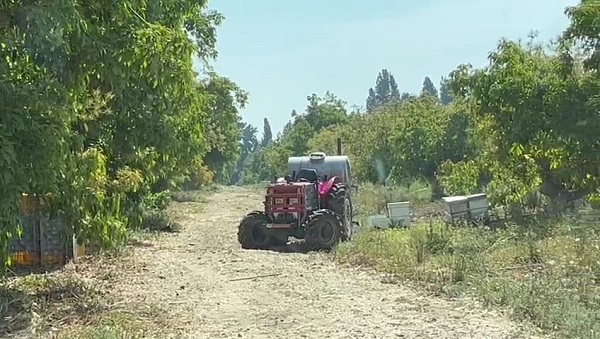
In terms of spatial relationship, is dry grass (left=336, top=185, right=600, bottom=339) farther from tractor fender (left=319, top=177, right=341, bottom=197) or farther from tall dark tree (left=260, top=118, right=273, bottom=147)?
tall dark tree (left=260, top=118, right=273, bottom=147)

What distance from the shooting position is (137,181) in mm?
12188

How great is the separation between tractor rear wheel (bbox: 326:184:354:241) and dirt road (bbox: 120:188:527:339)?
2535 millimetres

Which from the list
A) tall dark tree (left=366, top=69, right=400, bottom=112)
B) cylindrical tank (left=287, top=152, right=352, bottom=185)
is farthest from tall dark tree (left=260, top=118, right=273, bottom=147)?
cylindrical tank (left=287, top=152, right=352, bottom=185)

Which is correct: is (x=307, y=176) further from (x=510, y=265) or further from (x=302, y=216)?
(x=510, y=265)

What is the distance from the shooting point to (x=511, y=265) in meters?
10.8

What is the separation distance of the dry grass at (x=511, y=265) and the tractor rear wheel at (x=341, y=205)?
204 centimetres

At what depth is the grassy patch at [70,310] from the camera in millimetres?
7754

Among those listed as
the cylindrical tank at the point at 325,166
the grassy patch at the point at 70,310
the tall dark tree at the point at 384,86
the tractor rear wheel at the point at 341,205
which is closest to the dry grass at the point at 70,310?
the grassy patch at the point at 70,310

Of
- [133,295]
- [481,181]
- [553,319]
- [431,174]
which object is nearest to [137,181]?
[133,295]

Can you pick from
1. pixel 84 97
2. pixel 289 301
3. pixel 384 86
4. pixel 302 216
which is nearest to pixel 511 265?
pixel 289 301

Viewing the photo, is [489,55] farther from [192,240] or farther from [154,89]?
[154,89]

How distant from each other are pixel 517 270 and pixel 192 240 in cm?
1068

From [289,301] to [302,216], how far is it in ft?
21.6

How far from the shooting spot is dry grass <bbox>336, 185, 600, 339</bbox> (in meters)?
7.75
